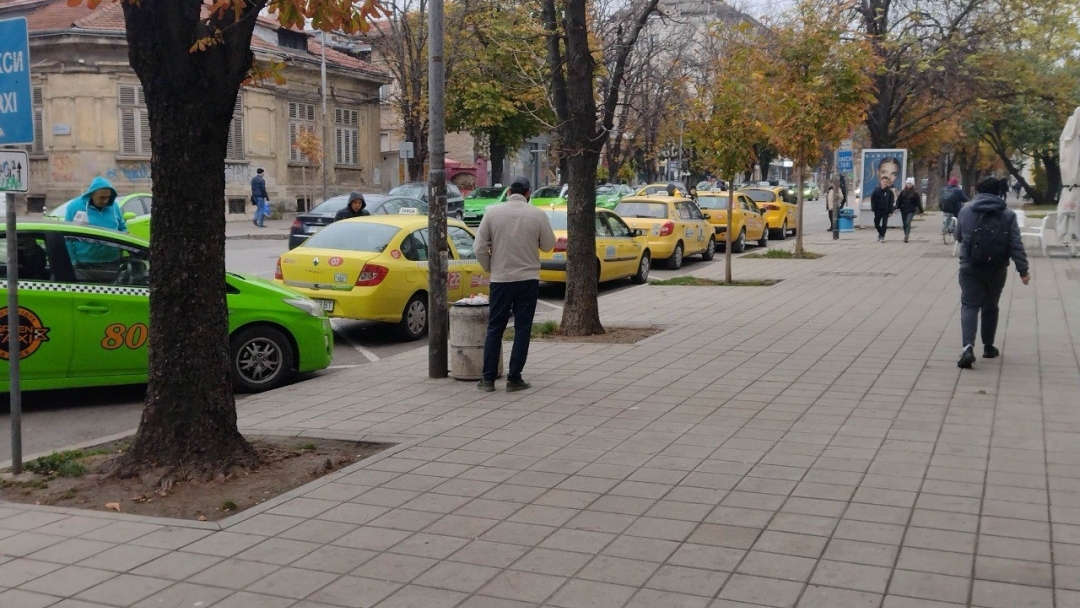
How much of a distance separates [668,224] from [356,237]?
10.7 metres

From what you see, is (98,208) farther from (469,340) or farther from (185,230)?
(185,230)

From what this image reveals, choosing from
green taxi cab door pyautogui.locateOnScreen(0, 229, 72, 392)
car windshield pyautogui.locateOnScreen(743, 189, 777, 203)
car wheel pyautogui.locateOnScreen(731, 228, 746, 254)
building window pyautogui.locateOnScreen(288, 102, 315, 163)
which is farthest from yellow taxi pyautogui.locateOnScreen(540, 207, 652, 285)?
building window pyautogui.locateOnScreen(288, 102, 315, 163)

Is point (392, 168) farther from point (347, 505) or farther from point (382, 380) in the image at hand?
point (347, 505)

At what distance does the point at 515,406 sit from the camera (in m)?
8.37

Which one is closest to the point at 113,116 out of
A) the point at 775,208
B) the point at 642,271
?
the point at 775,208

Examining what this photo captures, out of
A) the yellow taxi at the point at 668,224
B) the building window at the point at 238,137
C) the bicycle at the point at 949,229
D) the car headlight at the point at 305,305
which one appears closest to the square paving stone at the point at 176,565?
the car headlight at the point at 305,305

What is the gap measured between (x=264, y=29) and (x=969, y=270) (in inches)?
1482

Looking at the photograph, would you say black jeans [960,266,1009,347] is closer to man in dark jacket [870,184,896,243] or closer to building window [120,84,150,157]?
man in dark jacket [870,184,896,243]

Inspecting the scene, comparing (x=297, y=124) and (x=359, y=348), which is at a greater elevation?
(x=297, y=124)

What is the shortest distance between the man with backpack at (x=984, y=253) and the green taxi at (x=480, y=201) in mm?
20883

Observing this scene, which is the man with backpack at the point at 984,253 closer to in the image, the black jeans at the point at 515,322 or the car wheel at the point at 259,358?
the black jeans at the point at 515,322

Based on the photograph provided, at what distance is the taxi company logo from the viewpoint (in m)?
8.33

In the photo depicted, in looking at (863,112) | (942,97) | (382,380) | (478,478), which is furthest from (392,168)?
(478,478)

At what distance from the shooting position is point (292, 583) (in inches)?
184
